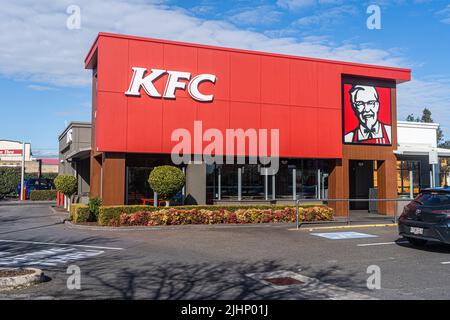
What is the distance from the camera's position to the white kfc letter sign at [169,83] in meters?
17.9

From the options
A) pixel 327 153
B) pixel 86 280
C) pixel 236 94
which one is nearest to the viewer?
pixel 86 280

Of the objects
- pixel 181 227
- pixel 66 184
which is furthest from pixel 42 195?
pixel 181 227

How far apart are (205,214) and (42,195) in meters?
23.7

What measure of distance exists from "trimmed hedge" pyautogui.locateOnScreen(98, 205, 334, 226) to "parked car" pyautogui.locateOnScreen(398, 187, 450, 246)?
6.42 metres

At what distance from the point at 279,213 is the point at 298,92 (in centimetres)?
583

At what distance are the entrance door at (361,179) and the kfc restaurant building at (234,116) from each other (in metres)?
2.36

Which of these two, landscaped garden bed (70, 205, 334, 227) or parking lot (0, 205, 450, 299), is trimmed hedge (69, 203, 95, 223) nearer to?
landscaped garden bed (70, 205, 334, 227)

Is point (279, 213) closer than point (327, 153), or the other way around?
point (279, 213)

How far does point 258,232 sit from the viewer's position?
1548cm

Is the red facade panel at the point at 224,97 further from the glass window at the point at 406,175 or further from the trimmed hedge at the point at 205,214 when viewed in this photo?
the glass window at the point at 406,175

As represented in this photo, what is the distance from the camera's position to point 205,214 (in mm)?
17109
